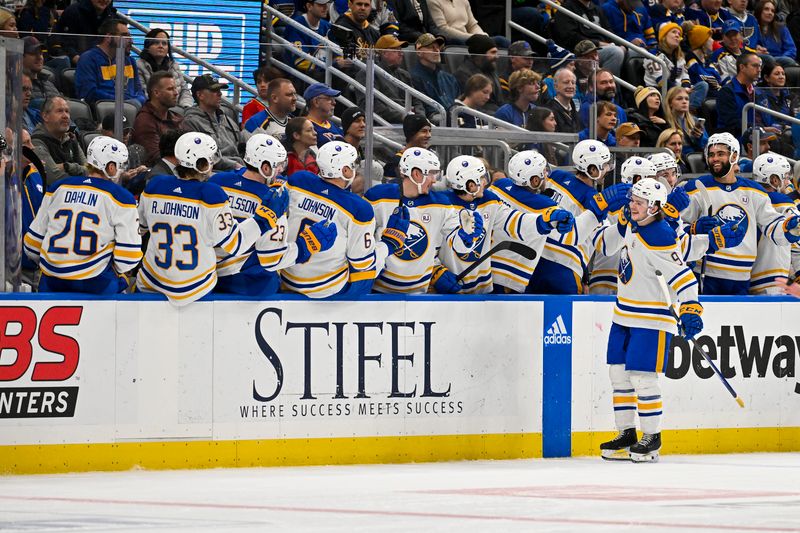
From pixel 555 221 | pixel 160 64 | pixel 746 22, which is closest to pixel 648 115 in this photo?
pixel 746 22

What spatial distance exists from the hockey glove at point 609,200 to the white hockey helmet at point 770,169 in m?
1.50

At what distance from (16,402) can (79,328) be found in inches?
20.5

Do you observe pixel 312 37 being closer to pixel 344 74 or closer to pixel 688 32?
pixel 344 74

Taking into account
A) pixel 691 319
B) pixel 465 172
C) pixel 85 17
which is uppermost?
pixel 85 17

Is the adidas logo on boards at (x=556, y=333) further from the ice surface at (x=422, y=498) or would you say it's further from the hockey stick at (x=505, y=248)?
the ice surface at (x=422, y=498)

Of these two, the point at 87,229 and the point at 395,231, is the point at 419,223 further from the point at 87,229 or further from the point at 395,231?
the point at 87,229

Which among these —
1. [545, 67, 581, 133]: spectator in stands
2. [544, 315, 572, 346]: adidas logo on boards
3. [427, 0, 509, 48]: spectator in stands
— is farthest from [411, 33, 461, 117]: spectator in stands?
[427, 0, 509, 48]: spectator in stands

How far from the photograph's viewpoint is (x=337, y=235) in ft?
31.1

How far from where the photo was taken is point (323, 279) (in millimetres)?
9453

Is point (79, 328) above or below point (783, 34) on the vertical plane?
below

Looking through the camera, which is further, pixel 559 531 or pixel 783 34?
pixel 783 34

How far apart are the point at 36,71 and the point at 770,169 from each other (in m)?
5.37

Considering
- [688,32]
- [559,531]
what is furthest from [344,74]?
[688,32]

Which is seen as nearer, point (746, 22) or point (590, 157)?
point (590, 157)
